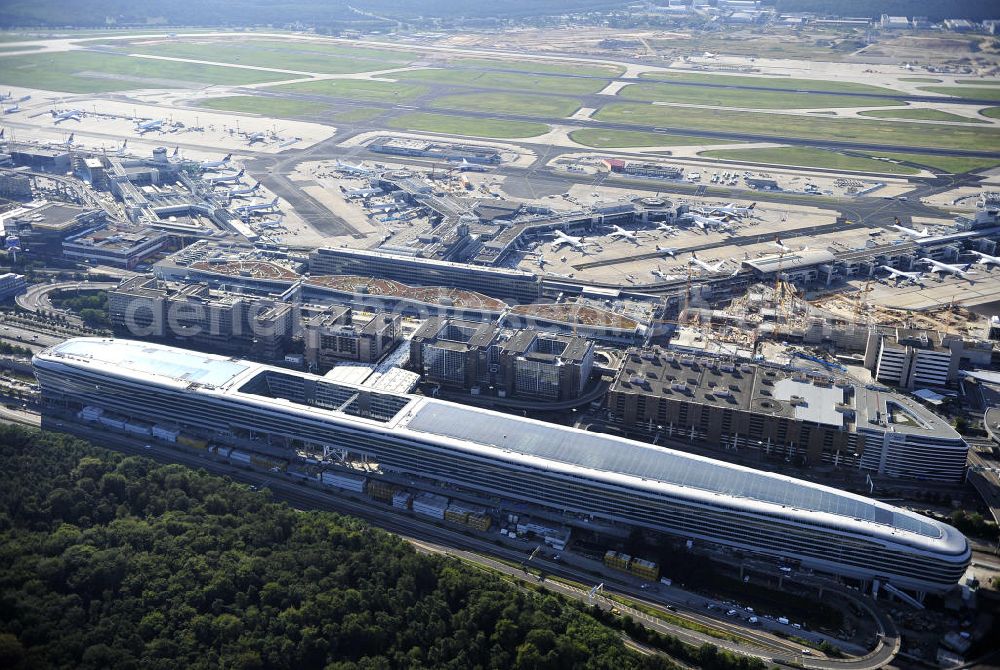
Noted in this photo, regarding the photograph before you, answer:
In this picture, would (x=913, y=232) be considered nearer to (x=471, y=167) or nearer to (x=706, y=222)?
(x=706, y=222)

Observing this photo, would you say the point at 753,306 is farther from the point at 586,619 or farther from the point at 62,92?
the point at 62,92

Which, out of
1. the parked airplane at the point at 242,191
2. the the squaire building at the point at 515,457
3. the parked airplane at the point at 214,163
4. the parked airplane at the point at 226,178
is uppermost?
the parked airplane at the point at 214,163

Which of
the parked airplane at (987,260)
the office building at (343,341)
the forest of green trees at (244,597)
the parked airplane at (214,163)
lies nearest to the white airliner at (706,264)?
the parked airplane at (987,260)

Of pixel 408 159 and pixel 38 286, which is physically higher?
pixel 408 159

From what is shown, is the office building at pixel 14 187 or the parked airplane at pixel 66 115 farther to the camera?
the parked airplane at pixel 66 115

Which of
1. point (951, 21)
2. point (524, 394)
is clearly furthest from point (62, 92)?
point (951, 21)

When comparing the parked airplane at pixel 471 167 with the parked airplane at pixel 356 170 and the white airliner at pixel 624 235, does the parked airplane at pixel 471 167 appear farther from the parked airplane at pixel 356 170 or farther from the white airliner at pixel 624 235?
the white airliner at pixel 624 235

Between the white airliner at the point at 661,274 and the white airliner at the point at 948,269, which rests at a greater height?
the white airliner at the point at 948,269
